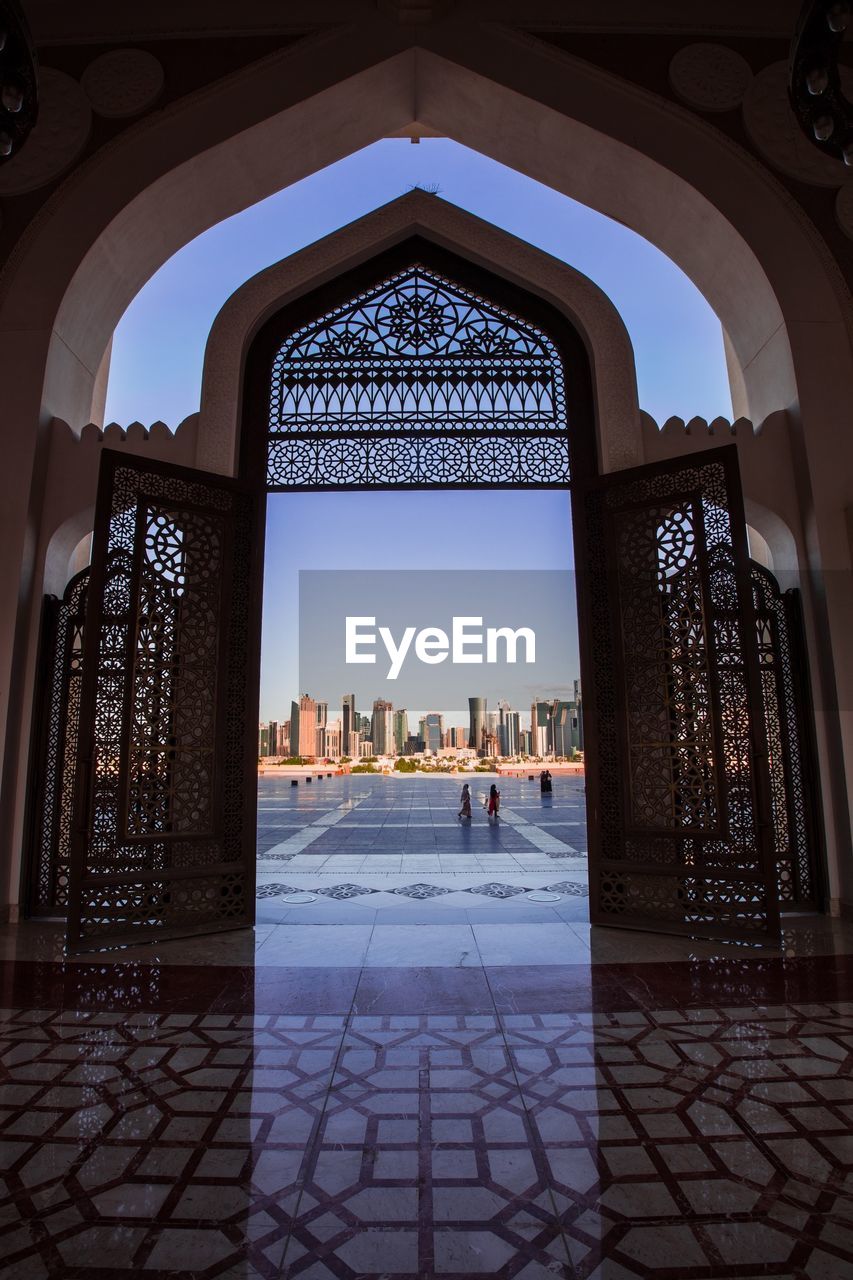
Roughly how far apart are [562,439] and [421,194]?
1.54m

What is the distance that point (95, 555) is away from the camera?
301 cm

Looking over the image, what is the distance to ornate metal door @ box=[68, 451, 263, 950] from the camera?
116 inches

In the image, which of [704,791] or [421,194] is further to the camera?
[421,194]

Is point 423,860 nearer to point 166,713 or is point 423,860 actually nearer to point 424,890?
point 424,890

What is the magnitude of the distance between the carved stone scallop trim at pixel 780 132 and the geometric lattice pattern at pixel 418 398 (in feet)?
4.33

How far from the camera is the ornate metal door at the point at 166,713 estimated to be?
2.94m

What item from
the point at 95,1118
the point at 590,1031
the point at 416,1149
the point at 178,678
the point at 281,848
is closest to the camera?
the point at 416,1149

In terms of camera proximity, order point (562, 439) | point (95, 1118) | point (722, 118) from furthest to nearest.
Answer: point (562, 439) < point (722, 118) < point (95, 1118)

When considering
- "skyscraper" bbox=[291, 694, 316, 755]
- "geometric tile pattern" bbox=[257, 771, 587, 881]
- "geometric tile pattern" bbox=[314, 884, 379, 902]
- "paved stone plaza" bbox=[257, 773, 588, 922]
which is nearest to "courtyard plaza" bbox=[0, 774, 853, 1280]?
"paved stone plaza" bbox=[257, 773, 588, 922]

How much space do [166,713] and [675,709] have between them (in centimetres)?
223

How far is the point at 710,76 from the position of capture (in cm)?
355

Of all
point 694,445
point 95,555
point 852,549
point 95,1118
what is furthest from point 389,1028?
point 694,445

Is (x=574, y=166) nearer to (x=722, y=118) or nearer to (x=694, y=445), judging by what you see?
(x=722, y=118)

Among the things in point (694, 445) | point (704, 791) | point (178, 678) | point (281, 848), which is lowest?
point (281, 848)
